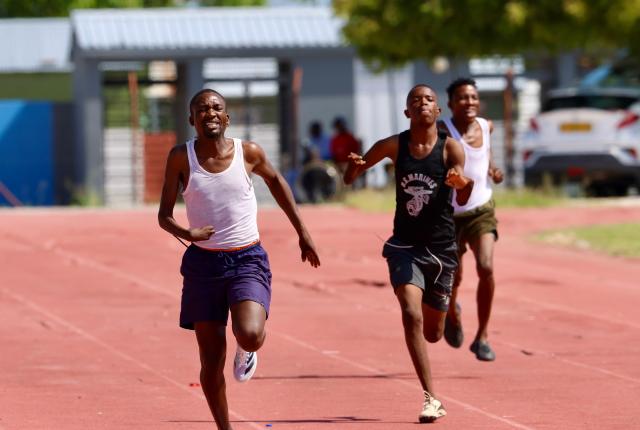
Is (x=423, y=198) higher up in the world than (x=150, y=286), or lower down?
higher up

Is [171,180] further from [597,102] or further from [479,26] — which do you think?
[479,26]

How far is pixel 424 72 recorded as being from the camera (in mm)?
34438

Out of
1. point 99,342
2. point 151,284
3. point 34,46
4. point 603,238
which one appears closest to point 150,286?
point 151,284

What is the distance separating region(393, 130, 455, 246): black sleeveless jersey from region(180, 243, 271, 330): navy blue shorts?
1.54 m

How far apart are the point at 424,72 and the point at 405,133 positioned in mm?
25217

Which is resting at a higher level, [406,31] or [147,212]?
[406,31]

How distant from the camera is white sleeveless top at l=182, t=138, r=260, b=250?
7.95 m

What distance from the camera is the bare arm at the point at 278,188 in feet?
26.6

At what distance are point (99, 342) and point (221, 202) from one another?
16.0 feet

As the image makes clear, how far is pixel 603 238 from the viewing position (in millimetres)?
21078

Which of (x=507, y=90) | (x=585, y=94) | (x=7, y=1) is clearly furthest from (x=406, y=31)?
(x=7, y=1)

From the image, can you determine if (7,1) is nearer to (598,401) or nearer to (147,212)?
(147,212)

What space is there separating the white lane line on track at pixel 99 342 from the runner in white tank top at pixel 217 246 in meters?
0.97

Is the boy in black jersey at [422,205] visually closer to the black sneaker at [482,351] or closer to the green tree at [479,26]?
the black sneaker at [482,351]
